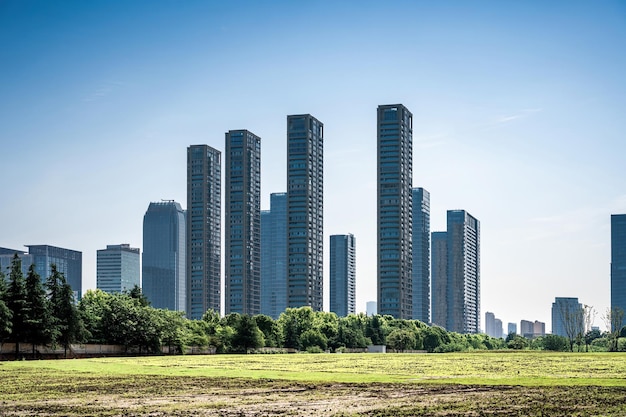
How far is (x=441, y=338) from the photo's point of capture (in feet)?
655

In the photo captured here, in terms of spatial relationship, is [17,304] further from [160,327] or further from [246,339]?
[246,339]

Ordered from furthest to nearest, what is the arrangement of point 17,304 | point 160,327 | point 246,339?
point 246,339, point 160,327, point 17,304

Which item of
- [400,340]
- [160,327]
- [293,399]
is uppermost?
[293,399]

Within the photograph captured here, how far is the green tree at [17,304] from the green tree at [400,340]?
318 feet

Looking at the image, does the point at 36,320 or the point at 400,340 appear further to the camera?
the point at 400,340

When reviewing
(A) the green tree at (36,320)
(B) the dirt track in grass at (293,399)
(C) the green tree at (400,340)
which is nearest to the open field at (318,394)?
(B) the dirt track in grass at (293,399)

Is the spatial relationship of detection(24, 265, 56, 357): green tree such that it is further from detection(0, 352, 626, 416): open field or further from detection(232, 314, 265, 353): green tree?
detection(232, 314, 265, 353): green tree

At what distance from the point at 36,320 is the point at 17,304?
2.86 m

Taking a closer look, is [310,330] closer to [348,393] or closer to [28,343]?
[28,343]

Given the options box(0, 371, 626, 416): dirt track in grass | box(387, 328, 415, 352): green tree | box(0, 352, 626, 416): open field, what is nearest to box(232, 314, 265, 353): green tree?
box(387, 328, 415, 352): green tree

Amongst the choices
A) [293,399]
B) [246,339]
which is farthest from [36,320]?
[293,399]

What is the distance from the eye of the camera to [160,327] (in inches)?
4594

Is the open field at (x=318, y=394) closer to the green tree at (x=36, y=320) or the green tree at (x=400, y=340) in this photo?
the green tree at (x=36, y=320)

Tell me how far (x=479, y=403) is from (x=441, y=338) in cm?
16844
